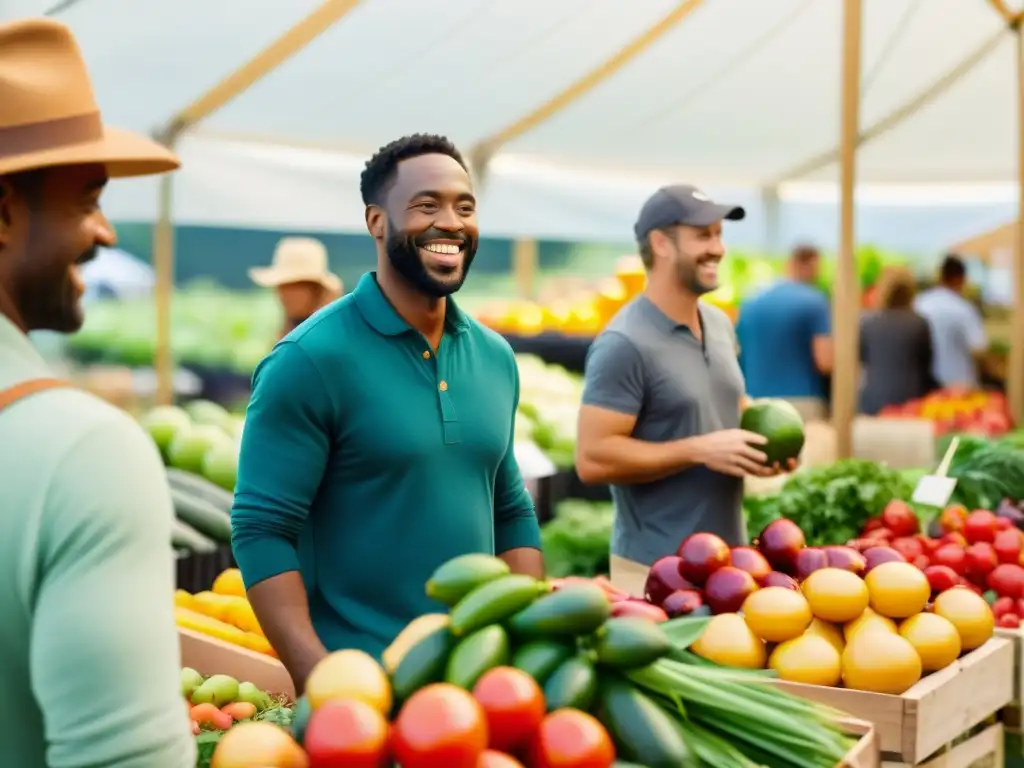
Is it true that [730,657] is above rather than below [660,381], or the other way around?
below

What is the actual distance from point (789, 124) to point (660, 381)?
6.97 m

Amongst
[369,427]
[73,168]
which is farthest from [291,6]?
[73,168]

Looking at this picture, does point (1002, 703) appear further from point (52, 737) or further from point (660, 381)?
point (52, 737)

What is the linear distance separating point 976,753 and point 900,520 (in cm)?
126

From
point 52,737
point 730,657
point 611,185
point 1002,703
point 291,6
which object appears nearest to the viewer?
point 52,737

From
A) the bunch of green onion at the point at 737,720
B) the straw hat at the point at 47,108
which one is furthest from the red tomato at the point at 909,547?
the straw hat at the point at 47,108

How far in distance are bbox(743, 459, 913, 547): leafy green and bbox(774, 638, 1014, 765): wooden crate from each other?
4.58 feet

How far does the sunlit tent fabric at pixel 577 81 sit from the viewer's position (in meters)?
6.55

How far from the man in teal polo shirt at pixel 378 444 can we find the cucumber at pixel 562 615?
51 cm

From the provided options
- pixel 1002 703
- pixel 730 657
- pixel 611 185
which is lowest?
pixel 1002 703

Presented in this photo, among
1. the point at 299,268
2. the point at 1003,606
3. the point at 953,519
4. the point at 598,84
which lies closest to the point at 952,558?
the point at 1003,606

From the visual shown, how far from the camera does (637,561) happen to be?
3775mm

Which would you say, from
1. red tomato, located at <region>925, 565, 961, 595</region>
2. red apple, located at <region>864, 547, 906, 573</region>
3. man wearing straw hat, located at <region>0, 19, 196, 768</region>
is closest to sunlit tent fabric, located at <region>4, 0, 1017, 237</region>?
red apple, located at <region>864, 547, 906, 573</region>

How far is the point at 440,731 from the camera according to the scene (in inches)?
67.3
